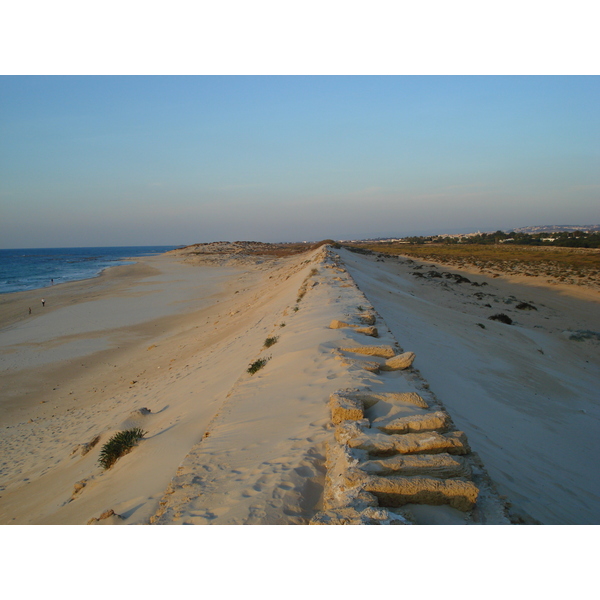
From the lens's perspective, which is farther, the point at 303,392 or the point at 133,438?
the point at 133,438

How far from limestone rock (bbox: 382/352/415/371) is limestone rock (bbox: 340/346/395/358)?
1.05 feet

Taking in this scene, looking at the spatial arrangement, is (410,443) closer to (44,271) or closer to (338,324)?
(338,324)

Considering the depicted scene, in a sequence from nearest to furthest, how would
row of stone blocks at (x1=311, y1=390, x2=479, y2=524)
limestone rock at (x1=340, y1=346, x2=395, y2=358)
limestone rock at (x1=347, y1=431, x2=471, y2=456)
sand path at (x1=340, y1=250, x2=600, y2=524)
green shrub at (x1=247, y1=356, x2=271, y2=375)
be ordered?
row of stone blocks at (x1=311, y1=390, x2=479, y2=524) → limestone rock at (x1=347, y1=431, x2=471, y2=456) → sand path at (x1=340, y1=250, x2=600, y2=524) → limestone rock at (x1=340, y1=346, x2=395, y2=358) → green shrub at (x1=247, y1=356, x2=271, y2=375)

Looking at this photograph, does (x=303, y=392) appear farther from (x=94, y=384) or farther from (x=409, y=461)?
(x=94, y=384)

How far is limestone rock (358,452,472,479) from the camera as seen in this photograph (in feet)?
9.76

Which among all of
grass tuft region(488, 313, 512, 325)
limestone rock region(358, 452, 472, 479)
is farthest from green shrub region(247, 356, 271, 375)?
grass tuft region(488, 313, 512, 325)

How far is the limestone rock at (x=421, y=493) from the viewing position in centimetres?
280

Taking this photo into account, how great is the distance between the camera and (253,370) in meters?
6.58

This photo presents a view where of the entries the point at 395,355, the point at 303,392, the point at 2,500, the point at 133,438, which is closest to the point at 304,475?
the point at 303,392

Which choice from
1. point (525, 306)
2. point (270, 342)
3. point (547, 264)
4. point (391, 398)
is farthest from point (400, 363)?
point (547, 264)

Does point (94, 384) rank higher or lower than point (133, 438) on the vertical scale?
lower

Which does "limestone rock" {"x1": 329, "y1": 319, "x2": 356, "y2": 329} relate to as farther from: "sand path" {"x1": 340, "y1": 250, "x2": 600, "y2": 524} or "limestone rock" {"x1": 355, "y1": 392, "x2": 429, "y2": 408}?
"limestone rock" {"x1": 355, "y1": 392, "x2": 429, "y2": 408}

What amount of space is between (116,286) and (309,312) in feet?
89.7

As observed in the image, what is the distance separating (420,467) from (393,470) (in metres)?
0.22
